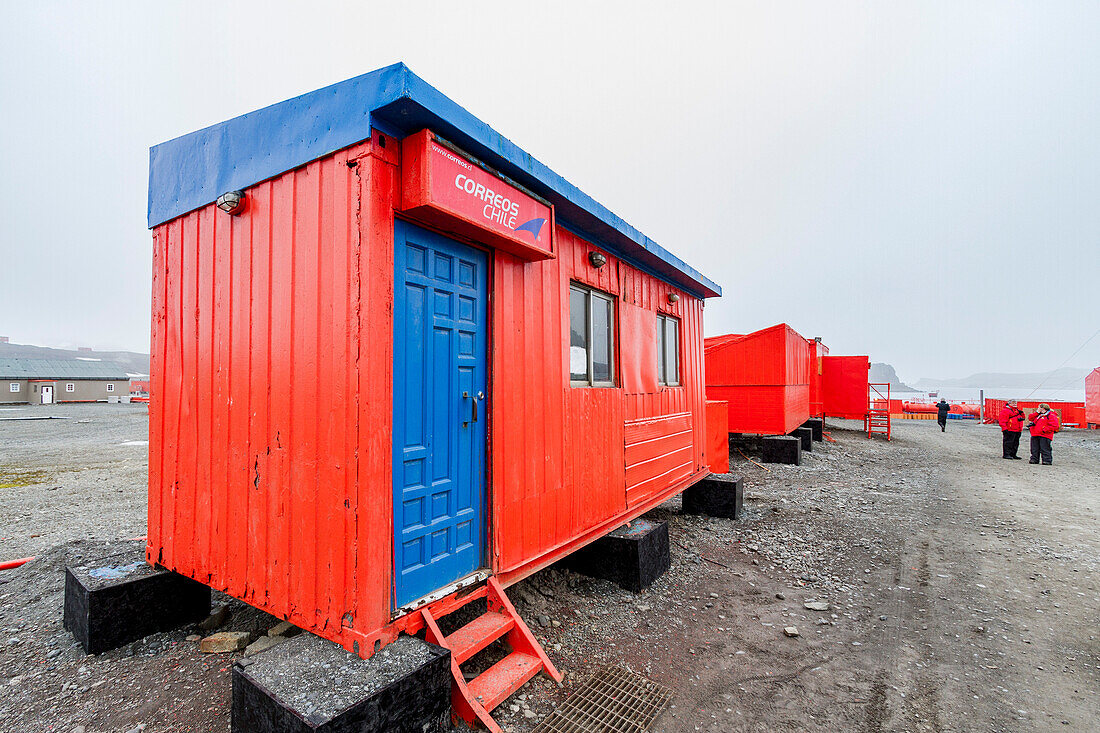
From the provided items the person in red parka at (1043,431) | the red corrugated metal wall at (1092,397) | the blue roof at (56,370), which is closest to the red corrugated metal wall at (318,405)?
the person in red parka at (1043,431)

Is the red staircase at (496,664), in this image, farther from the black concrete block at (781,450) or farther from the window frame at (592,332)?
the black concrete block at (781,450)

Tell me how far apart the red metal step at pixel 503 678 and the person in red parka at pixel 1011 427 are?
16.2 m

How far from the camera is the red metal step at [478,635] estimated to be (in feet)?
9.93

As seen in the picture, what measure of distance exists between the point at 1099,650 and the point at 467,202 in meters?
5.73

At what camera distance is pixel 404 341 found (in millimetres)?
3025

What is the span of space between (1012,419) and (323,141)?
17751 mm

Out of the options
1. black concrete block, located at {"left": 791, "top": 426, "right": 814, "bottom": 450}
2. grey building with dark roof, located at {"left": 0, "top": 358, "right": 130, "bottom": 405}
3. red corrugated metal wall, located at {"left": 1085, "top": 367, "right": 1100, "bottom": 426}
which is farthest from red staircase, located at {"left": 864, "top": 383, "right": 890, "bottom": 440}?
grey building with dark roof, located at {"left": 0, "top": 358, "right": 130, "bottom": 405}

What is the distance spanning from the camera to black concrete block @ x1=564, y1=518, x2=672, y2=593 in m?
4.86

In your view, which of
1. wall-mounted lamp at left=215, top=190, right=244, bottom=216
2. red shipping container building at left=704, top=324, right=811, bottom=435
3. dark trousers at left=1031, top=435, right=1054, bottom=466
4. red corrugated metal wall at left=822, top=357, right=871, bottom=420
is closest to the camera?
wall-mounted lamp at left=215, top=190, right=244, bottom=216

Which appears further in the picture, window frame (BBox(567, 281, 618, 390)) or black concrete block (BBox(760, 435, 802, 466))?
black concrete block (BBox(760, 435, 802, 466))

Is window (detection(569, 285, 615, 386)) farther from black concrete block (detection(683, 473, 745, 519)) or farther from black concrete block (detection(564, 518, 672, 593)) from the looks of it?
black concrete block (detection(683, 473, 745, 519))

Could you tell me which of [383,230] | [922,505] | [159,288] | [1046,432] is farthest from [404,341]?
[1046,432]

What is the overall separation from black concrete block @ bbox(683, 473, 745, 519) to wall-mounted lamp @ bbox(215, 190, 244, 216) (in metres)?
6.77

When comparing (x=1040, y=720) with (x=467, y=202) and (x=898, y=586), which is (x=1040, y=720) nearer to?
(x=898, y=586)
